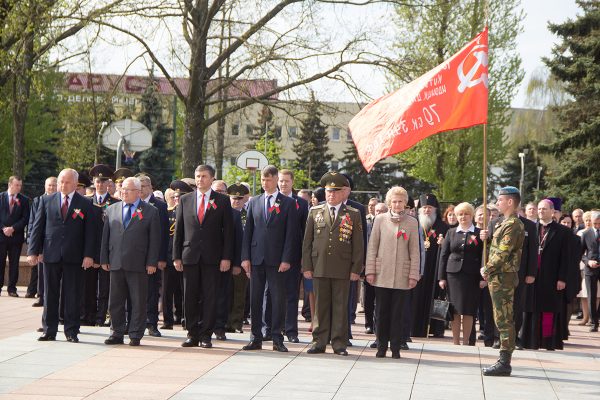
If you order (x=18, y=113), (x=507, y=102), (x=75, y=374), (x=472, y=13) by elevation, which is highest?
(x=472, y=13)

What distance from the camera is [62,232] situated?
Result: 12633mm

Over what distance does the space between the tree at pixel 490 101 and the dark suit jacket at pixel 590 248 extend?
90.8ft

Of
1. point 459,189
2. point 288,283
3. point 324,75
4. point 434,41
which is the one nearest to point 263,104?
point 324,75

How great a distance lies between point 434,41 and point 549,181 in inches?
364

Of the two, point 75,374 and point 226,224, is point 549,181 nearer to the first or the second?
point 226,224

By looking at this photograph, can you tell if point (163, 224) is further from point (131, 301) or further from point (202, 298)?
point (202, 298)

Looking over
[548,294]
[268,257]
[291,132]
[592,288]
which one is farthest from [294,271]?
[291,132]

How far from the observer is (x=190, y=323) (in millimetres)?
12305

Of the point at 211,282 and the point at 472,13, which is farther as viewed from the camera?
the point at 472,13

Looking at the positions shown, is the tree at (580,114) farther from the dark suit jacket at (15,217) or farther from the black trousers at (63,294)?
the black trousers at (63,294)

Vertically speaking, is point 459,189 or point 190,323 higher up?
point 459,189

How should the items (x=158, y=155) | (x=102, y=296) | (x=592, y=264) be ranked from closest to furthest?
(x=102, y=296) → (x=592, y=264) → (x=158, y=155)

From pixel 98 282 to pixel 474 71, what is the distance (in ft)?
20.3

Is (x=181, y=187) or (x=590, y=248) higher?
(x=181, y=187)
